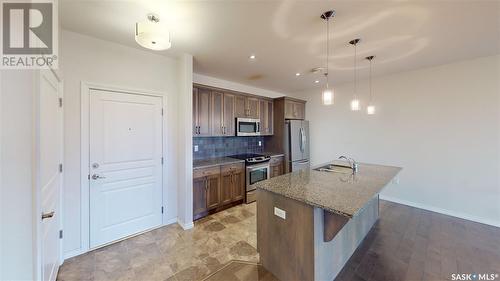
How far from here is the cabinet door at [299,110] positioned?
5.10 metres

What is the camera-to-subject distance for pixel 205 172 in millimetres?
3297

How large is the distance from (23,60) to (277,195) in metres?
2.19

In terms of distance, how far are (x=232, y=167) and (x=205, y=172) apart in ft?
1.97

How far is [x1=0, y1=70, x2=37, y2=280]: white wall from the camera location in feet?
3.40

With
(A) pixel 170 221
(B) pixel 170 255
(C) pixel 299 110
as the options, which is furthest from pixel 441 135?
(A) pixel 170 221

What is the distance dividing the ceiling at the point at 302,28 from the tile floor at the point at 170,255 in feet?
8.94

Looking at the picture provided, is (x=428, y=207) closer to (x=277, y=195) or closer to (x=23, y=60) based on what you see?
(x=277, y=195)

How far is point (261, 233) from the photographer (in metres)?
2.11

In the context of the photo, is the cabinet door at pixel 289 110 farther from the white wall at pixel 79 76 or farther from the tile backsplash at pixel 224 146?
the white wall at pixel 79 76

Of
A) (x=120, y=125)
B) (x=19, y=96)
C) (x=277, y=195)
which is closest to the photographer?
(x=19, y=96)

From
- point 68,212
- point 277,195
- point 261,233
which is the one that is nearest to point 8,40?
point 68,212
